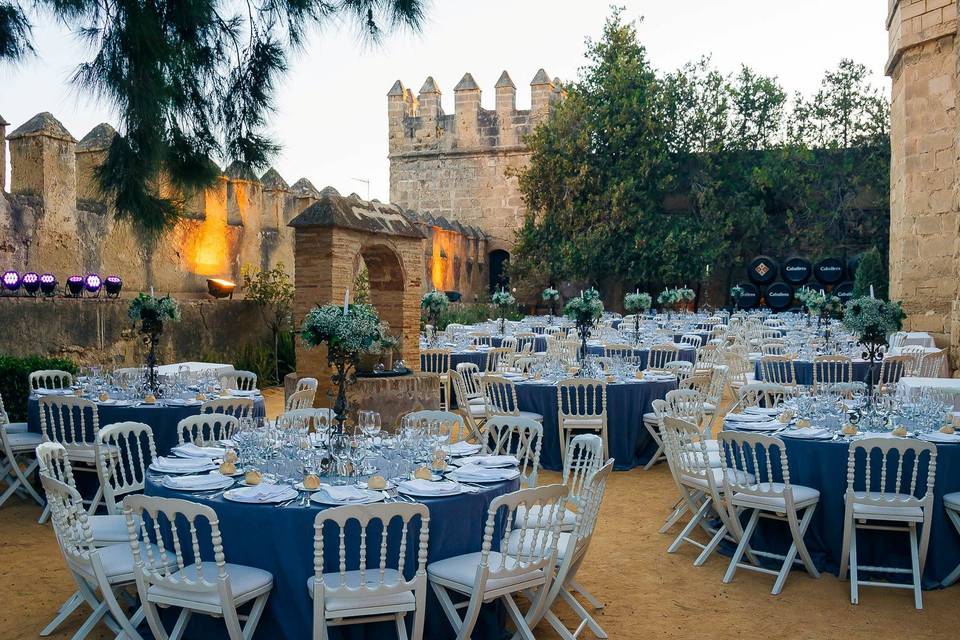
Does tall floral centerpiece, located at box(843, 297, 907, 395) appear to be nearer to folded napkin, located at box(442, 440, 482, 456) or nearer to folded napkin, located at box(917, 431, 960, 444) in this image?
folded napkin, located at box(917, 431, 960, 444)

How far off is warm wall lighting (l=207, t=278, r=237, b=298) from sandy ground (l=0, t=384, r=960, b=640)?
7.59 metres

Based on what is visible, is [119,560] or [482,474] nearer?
[119,560]

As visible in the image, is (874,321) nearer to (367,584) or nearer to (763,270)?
(367,584)

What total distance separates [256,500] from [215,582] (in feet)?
1.16

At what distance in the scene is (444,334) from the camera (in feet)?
41.4

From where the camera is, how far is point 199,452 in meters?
4.18

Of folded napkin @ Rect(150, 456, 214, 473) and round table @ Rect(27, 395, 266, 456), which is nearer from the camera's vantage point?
folded napkin @ Rect(150, 456, 214, 473)

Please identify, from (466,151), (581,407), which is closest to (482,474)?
(581,407)

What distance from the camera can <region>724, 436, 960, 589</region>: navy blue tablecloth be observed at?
4.36 metres

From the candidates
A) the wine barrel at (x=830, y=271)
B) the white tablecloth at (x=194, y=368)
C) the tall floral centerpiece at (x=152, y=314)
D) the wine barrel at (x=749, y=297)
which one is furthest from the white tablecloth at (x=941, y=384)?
the wine barrel at (x=749, y=297)

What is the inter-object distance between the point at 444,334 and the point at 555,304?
11.2 meters

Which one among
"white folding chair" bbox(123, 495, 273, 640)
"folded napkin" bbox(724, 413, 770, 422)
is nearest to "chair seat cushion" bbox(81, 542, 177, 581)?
"white folding chair" bbox(123, 495, 273, 640)

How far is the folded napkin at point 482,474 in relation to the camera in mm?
3615

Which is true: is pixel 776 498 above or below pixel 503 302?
below
